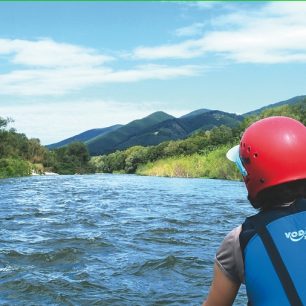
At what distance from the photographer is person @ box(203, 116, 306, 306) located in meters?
2.14

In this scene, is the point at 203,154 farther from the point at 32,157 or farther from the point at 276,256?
the point at 276,256

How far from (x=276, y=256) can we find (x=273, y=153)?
479mm

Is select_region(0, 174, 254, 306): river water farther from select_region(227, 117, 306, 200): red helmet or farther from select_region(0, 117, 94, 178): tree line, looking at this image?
select_region(0, 117, 94, 178): tree line

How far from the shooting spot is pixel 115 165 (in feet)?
416

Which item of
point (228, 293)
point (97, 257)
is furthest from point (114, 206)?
point (228, 293)

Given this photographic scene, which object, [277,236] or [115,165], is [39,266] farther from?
[115,165]

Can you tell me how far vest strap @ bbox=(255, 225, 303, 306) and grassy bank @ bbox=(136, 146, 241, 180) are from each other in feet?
156

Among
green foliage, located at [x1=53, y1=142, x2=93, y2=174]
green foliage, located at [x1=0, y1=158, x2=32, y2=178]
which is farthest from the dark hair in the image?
green foliage, located at [x1=53, y1=142, x2=93, y2=174]

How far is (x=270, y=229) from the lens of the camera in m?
2.20

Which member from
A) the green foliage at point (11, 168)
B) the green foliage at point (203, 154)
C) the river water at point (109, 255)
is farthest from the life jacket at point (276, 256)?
the green foliage at point (11, 168)

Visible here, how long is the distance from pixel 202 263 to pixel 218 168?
4795 cm

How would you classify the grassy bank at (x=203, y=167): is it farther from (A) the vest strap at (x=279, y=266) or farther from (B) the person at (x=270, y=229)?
(A) the vest strap at (x=279, y=266)

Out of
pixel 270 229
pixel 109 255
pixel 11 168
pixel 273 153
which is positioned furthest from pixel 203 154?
pixel 270 229

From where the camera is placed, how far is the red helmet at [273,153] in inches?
92.0
